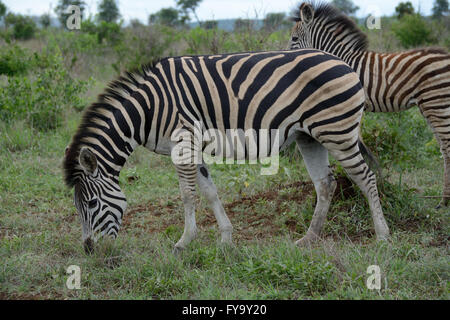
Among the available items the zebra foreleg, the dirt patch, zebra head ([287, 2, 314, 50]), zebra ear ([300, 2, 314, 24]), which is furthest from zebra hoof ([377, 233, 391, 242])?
zebra ear ([300, 2, 314, 24])

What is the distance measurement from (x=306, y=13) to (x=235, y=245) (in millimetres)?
4156

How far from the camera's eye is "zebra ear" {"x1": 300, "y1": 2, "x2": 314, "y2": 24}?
7039 mm

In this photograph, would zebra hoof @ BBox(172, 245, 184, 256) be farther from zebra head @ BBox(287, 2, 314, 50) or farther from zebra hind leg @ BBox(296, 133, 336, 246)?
zebra head @ BBox(287, 2, 314, 50)

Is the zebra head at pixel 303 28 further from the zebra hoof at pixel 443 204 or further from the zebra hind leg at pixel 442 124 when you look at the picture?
the zebra hoof at pixel 443 204

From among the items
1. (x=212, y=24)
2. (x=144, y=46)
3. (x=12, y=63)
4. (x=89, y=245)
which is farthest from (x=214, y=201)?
(x=144, y=46)

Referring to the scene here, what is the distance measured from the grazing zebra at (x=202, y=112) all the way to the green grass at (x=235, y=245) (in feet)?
1.29

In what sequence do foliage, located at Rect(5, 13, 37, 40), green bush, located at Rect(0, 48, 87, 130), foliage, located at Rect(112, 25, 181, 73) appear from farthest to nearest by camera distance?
foliage, located at Rect(5, 13, 37, 40), foliage, located at Rect(112, 25, 181, 73), green bush, located at Rect(0, 48, 87, 130)

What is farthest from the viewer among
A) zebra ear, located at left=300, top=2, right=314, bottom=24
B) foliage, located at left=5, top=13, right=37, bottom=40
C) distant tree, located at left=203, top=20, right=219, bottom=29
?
foliage, located at left=5, top=13, right=37, bottom=40

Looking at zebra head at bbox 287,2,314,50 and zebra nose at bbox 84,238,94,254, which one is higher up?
zebra head at bbox 287,2,314,50

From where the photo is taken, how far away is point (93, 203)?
4453 millimetres

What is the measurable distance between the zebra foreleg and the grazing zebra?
1cm

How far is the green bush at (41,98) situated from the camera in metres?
9.08
